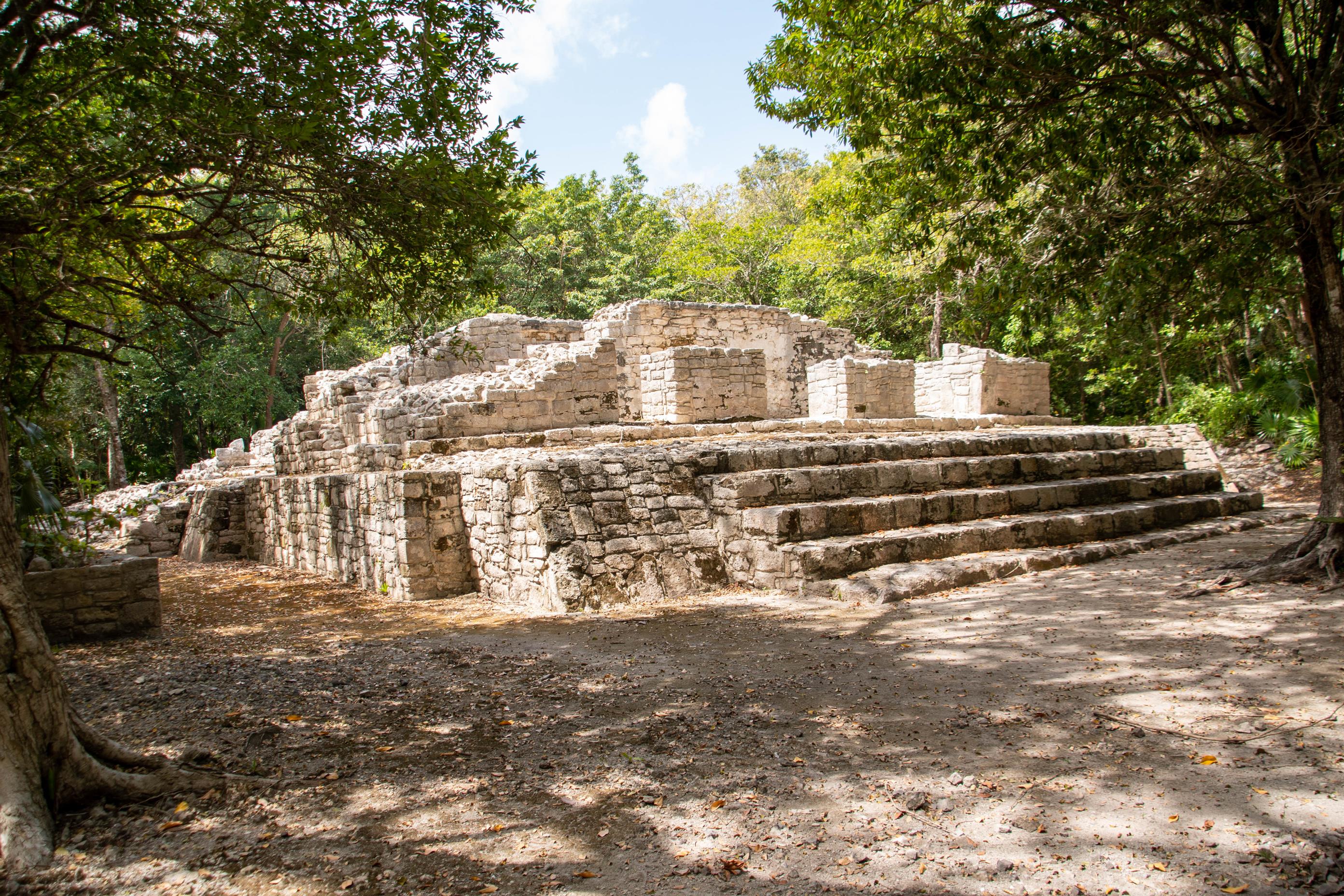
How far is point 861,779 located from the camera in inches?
122

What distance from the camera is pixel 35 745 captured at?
2633 mm

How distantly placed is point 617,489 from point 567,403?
4662 mm

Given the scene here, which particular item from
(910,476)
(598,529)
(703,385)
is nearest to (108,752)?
(598,529)

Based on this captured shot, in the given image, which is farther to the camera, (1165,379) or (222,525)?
(1165,379)

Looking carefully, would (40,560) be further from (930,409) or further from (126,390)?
(126,390)

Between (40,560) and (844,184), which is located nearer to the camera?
(40,560)

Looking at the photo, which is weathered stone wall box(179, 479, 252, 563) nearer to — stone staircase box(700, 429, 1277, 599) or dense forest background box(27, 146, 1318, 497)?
dense forest background box(27, 146, 1318, 497)

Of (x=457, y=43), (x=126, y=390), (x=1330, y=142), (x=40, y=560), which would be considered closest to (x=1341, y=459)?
(x=1330, y=142)

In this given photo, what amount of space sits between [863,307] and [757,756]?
75.2 feet

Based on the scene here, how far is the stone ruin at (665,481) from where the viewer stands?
700cm

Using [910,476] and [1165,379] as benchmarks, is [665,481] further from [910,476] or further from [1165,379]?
[1165,379]

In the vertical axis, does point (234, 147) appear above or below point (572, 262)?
below

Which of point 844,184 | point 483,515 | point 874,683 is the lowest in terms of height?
point 874,683

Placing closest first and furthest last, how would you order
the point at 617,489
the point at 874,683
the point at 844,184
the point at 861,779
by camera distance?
1. the point at 861,779
2. the point at 874,683
3. the point at 617,489
4. the point at 844,184
